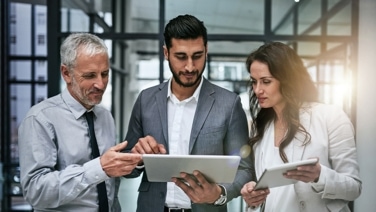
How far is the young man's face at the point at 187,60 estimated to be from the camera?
1.78 m

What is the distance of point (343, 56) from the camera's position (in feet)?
13.5

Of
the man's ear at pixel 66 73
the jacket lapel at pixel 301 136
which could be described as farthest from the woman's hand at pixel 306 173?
the man's ear at pixel 66 73

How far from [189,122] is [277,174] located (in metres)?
0.53

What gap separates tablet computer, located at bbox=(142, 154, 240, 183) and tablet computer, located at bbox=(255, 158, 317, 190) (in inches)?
4.2

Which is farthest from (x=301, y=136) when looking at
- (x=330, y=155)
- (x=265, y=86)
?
(x=265, y=86)

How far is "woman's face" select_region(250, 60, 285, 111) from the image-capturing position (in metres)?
1.79

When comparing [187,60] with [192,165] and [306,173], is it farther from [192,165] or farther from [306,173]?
[306,173]

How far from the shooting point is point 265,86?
5.89ft

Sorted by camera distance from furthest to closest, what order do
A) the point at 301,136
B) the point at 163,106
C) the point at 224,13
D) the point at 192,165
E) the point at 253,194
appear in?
the point at 224,13 → the point at 163,106 → the point at 301,136 → the point at 253,194 → the point at 192,165

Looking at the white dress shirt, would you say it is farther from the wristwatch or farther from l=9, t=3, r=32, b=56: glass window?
l=9, t=3, r=32, b=56: glass window

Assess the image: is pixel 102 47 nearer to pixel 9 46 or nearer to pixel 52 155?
pixel 52 155

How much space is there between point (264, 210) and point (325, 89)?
4257mm

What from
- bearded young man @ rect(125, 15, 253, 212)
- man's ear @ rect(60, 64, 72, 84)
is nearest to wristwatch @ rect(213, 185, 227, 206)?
bearded young man @ rect(125, 15, 253, 212)

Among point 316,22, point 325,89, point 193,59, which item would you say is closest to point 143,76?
point 325,89
